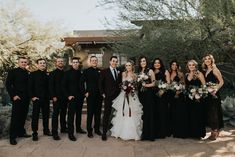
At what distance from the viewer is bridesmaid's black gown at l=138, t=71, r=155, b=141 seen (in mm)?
8812

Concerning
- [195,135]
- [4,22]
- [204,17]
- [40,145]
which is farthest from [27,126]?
[4,22]

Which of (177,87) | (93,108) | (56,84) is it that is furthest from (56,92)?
(177,87)

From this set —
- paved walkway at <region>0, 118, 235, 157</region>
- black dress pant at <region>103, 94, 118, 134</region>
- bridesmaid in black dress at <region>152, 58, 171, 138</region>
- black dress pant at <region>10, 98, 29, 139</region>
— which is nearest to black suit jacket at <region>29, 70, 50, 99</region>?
black dress pant at <region>10, 98, 29, 139</region>

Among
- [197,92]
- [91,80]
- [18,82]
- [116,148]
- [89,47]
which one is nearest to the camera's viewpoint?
[116,148]

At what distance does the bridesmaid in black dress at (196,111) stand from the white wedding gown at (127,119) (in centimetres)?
131

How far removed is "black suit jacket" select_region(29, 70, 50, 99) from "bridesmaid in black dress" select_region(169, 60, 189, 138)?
3.31 metres

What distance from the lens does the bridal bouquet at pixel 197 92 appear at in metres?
8.61

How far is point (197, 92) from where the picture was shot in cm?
869

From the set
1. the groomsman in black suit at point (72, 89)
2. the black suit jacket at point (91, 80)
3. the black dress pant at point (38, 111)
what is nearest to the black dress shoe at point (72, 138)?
the groomsman in black suit at point (72, 89)

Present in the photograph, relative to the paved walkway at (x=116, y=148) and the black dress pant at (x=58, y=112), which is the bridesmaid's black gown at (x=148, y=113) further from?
the black dress pant at (x=58, y=112)

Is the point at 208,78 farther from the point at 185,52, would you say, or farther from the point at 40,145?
the point at 40,145

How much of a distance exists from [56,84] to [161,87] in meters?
2.70

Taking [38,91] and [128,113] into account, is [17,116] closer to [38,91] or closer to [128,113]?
[38,91]

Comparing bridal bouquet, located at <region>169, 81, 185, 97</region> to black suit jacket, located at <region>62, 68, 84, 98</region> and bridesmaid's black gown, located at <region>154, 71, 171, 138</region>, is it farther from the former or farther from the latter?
black suit jacket, located at <region>62, 68, 84, 98</region>
